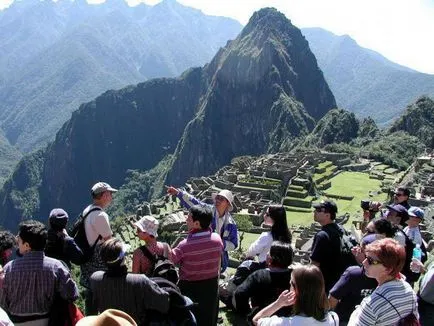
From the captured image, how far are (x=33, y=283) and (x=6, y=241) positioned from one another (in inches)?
28.0

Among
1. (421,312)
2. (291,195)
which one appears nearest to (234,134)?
(291,195)

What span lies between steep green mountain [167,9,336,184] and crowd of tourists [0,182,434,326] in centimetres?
11234

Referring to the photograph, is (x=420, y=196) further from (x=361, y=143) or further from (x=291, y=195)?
(x=361, y=143)

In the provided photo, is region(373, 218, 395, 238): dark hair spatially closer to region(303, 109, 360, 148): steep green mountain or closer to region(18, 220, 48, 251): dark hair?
region(18, 220, 48, 251): dark hair

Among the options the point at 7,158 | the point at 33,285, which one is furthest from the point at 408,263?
the point at 7,158

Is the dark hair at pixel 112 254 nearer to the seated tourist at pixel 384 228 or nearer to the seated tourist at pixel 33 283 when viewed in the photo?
the seated tourist at pixel 33 283

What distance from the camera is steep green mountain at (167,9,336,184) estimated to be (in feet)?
411

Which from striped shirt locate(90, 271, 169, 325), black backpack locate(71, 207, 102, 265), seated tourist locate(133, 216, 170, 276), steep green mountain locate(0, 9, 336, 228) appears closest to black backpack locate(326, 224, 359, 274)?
seated tourist locate(133, 216, 170, 276)

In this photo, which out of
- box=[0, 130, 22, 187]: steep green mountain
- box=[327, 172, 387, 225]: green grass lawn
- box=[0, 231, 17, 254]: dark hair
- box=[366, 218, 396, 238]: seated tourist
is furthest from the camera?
box=[0, 130, 22, 187]: steep green mountain

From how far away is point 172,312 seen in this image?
490cm

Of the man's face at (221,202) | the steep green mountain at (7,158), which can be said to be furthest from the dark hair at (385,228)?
the steep green mountain at (7,158)

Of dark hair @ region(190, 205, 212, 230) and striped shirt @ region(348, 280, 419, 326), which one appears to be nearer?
striped shirt @ region(348, 280, 419, 326)

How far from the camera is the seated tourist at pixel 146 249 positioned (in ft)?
17.8

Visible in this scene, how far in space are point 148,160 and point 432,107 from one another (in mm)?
111509
